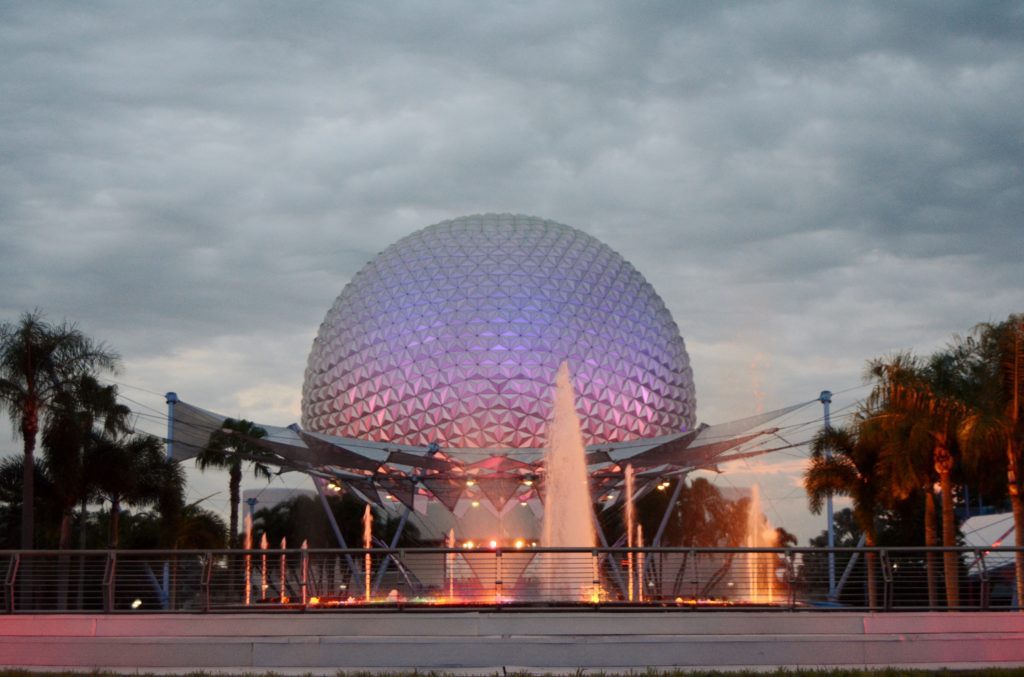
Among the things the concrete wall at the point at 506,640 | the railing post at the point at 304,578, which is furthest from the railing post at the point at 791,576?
the railing post at the point at 304,578

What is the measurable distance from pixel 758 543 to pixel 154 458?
27529mm

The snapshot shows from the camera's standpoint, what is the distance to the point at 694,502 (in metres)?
63.0

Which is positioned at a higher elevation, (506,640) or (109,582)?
(109,582)

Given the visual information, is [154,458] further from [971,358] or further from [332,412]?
[971,358]

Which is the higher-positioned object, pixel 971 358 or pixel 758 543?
pixel 971 358

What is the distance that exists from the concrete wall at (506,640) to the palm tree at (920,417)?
33.4 feet

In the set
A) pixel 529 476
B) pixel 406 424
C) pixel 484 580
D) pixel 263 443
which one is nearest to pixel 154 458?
pixel 263 443

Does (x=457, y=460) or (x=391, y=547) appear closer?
(x=391, y=547)

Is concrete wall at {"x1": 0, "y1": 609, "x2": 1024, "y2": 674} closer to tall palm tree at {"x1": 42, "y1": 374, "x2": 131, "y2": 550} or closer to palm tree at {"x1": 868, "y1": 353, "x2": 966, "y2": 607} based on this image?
palm tree at {"x1": 868, "y1": 353, "x2": 966, "y2": 607}

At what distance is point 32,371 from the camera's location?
28.0 metres

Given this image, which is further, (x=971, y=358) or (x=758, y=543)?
(x=758, y=543)

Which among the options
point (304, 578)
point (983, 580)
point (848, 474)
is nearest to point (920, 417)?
point (848, 474)

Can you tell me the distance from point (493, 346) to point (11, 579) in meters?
30.4

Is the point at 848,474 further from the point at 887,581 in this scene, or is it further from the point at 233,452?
the point at 233,452
